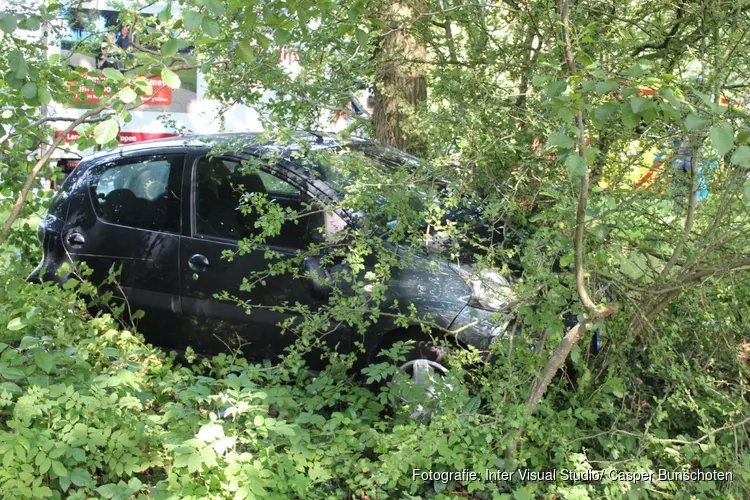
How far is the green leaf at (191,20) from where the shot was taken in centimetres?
247

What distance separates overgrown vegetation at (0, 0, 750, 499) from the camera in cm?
298

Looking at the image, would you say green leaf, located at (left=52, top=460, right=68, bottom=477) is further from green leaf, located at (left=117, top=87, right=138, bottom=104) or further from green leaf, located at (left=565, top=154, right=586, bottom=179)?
green leaf, located at (left=565, top=154, right=586, bottom=179)

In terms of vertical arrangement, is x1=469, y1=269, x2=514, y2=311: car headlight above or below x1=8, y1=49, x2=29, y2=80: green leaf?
below

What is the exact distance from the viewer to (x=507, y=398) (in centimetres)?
343

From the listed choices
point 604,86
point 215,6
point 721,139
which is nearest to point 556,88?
point 604,86

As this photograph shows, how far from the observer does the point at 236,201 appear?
15.4ft

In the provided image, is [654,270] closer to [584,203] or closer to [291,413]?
[584,203]

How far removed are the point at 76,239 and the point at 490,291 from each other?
3.07 metres

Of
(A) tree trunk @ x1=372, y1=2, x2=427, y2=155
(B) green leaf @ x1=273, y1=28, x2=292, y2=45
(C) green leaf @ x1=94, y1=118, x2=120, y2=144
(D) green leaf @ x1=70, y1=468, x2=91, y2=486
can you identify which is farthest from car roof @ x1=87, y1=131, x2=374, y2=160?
(D) green leaf @ x1=70, y1=468, x2=91, y2=486

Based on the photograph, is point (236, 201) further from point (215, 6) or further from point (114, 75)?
point (215, 6)

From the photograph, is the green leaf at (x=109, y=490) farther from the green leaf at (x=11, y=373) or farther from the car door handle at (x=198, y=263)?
the car door handle at (x=198, y=263)

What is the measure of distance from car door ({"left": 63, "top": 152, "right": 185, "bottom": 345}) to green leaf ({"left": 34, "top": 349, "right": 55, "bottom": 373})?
4.69ft

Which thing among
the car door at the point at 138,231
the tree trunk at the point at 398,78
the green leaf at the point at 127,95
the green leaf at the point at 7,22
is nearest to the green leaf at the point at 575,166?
the green leaf at the point at 127,95

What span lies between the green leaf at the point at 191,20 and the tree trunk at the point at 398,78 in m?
1.99
